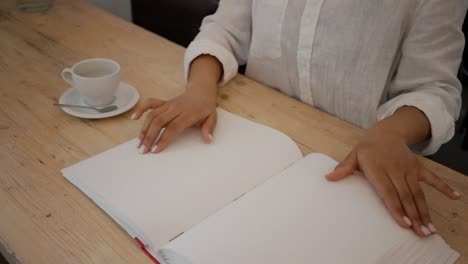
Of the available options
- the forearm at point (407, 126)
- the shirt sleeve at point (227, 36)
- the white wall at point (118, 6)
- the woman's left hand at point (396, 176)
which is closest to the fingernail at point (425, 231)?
the woman's left hand at point (396, 176)

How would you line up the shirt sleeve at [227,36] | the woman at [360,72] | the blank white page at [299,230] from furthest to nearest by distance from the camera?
the shirt sleeve at [227,36]
the woman at [360,72]
the blank white page at [299,230]

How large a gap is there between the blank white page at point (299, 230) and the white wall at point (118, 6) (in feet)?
4.62

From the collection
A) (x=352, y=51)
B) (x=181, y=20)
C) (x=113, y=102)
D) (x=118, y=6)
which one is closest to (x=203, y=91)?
(x=113, y=102)

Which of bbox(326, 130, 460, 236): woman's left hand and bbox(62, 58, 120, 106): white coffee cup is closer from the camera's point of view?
bbox(326, 130, 460, 236): woman's left hand

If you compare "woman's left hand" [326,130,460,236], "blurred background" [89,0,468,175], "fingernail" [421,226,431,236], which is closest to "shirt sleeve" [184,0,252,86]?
"woman's left hand" [326,130,460,236]

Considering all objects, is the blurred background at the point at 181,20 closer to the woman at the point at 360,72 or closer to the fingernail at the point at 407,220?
the woman at the point at 360,72

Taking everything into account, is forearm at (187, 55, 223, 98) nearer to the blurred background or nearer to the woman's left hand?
the woman's left hand

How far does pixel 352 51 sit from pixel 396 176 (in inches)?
11.5

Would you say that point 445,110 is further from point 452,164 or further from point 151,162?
point 452,164

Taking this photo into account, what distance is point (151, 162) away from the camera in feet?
1.95

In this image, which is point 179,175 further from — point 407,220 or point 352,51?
point 352,51

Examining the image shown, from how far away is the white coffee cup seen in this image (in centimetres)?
70

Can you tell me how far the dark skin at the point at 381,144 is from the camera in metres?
0.52

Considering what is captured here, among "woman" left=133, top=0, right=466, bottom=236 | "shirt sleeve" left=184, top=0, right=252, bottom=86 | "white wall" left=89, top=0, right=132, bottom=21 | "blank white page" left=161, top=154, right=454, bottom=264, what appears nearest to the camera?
"blank white page" left=161, top=154, right=454, bottom=264
